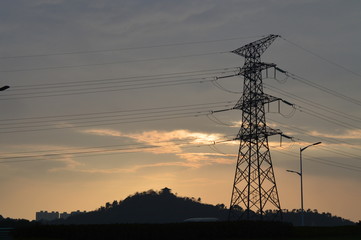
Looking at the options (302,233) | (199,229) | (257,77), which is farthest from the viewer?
(257,77)

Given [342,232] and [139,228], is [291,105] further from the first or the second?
[139,228]

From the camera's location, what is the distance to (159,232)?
195 ft

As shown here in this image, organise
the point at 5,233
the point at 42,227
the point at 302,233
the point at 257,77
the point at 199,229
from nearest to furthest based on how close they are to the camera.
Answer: the point at 5,233, the point at 42,227, the point at 199,229, the point at 302,233, the point at 257,77

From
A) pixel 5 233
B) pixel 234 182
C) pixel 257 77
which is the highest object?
pixel 257 77

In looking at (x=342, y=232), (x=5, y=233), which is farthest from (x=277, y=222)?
(x=5, y=233)

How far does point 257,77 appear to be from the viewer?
71875 mm

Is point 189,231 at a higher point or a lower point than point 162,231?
higher

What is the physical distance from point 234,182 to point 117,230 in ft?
61.9

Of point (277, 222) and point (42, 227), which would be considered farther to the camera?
point (277, 222)

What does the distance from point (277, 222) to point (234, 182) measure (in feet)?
24.5

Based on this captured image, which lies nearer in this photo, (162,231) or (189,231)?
(162,231)

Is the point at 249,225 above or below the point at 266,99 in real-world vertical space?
below

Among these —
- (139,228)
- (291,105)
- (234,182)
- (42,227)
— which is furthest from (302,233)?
(42,227)

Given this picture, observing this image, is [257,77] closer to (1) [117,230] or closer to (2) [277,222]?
(2) [277,222]
